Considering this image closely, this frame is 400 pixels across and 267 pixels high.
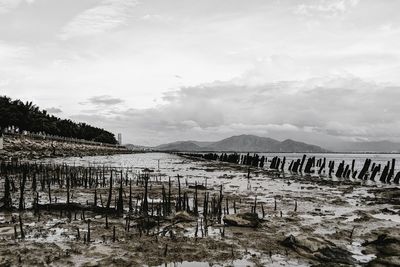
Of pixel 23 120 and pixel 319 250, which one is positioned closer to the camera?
pixel 319 250

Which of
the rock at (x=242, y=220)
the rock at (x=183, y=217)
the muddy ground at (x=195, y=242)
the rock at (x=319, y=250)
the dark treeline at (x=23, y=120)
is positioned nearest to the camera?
the muddy ground at (x=195, y=242)

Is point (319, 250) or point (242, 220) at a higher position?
point (242, 220)

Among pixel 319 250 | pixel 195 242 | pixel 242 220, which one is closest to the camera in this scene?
pixel 319 250

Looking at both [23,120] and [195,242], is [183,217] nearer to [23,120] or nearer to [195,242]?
[195,242]

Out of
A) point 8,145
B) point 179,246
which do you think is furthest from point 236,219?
point 8,145

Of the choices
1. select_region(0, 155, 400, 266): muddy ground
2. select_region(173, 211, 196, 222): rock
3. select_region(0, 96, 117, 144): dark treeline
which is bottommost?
select_region(0, 155, 400, 266): muddy ground

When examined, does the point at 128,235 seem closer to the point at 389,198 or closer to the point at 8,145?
the point at 389,198

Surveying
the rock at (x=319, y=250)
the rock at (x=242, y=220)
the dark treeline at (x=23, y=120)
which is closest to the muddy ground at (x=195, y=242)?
the rock at (x=319, y=250)

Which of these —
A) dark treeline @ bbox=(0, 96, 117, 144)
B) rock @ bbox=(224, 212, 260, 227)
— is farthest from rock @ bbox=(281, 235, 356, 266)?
dark treeline @ bbox=(0, 96, 117, 144)

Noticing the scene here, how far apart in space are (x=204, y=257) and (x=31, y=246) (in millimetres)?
4425

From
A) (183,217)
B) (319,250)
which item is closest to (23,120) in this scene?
(183,217)

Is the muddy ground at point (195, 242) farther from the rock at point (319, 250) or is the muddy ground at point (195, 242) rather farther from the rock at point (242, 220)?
the rock at point (242, 220)

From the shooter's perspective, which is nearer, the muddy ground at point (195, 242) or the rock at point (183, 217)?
the muddy ground at point (195, 242)

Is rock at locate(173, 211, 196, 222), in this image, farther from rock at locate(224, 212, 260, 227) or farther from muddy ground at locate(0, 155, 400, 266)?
rock at locate(224, 212, 260, 227)
